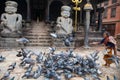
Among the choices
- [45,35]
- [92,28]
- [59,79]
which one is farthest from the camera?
[92,28]

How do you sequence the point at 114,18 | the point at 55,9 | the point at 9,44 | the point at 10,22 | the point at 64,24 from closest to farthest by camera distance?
the point at 9,44 → the point at 10,22 → the point at 64,24 → the point at 55,9 → the point at 114,18

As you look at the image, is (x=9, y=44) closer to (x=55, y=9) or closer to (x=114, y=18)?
(x=55, y=9)

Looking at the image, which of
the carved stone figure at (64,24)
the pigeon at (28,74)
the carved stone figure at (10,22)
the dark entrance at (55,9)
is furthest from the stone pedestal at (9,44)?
the dark entrance at (55,9)

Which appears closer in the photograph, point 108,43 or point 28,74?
point 28,74

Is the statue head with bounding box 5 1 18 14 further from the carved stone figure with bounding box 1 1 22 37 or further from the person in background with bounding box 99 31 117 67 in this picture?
the person in background with bounding box 99 31 117 67

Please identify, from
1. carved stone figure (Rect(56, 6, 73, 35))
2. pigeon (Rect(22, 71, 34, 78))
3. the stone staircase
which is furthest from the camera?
the stone staircase

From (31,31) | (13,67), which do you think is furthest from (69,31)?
(13,67)

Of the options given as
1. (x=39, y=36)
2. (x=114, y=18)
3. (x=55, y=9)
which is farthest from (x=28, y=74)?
(x=114, y=18)

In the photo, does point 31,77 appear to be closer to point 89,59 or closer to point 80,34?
point 89,59

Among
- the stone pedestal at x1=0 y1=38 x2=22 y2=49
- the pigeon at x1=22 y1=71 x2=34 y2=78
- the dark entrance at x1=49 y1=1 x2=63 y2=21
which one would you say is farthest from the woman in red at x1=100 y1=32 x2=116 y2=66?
the dark entrance at x1=49 y1=1 x2=63 y2=21

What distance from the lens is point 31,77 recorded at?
5.42 metres

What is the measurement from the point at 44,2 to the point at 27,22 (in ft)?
10.7

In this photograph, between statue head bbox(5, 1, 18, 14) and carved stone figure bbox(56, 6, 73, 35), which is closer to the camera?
statue head bbox(5, 1, 18, 14)

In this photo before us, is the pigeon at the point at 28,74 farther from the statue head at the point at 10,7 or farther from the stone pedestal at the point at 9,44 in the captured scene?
the statue head at the point at 10,7
